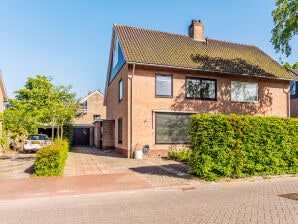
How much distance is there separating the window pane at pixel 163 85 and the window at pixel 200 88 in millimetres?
1452

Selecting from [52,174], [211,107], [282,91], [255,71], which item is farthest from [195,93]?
[52,174]

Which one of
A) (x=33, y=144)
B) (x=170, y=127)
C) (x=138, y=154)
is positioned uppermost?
(x=170, y=127)

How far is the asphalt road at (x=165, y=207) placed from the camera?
18.8 feet

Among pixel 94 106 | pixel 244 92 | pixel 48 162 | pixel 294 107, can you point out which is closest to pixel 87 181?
pixel 48 162

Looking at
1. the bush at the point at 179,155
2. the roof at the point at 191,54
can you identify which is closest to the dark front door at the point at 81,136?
the roof at the point at 191,54

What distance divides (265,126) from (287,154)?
174 cm

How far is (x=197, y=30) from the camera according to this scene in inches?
905

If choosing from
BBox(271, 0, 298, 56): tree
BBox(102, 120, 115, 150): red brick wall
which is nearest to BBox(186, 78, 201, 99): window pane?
BBox(271, 0, 298, 56): tree

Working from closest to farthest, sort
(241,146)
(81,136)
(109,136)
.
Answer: (241,146)
(109,136)
(81,136)

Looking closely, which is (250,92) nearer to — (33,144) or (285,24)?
(285,24)

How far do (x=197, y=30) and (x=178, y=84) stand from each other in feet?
23.7

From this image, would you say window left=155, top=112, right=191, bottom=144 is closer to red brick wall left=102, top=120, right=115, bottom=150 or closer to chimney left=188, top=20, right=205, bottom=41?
red brick wall left=102, top=120, right=115, bottom=150

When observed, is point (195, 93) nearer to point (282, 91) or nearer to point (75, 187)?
point (282, 91)

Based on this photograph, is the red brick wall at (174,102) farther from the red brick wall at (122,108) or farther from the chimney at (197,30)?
the chimney at (197,30)
